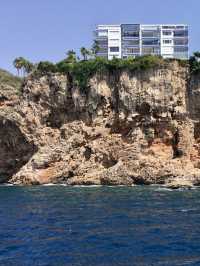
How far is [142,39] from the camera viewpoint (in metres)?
168

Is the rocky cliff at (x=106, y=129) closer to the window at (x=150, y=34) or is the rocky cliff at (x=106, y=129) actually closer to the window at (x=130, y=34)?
the window at (x=130, y=34)

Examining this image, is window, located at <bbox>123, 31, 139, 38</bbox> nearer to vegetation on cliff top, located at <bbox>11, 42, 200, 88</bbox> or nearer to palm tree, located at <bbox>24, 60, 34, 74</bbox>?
palm tree, located at <bbox>24, 60, 34, 74</bbox>

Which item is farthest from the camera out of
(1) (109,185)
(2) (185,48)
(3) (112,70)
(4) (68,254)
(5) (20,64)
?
(2) (185,48)

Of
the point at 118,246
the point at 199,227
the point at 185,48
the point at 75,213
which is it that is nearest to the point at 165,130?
the point at 75,213

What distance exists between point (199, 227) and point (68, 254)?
→ 11.8 metres

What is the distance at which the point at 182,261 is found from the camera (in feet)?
91.9

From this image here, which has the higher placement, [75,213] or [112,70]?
[112,70]

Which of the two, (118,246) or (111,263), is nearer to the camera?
(111,263)

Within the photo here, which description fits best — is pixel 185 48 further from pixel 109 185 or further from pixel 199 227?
pixel 199 227

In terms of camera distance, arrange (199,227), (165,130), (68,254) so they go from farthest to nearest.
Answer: (165,130), (199,227), (68,254)

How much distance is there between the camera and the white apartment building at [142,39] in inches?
6550

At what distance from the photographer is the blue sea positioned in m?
29.2

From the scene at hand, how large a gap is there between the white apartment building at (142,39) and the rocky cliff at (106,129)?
272 feet

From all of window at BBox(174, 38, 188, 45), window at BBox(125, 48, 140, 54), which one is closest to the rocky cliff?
window at BBox(125, 48, 140, 54)
